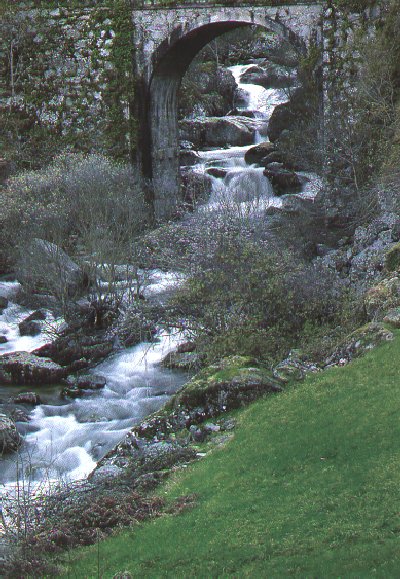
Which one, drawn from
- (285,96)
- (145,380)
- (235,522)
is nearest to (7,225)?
(145,380)

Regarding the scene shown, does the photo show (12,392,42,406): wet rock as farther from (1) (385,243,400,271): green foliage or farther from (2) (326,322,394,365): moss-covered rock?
(1) (385,243,400,271): green foliage

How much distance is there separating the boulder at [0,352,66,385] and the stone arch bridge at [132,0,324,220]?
1123cm

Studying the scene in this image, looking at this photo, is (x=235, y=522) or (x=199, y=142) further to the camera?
(x=199, y=142)

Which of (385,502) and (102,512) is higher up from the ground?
(385,502)

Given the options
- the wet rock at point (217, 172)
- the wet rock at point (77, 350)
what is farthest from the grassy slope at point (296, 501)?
the wet rock at point (217, 172)

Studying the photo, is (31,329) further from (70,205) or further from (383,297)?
(383,297)

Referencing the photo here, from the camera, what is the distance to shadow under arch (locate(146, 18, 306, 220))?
2934 centimetres

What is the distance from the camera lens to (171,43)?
28938 mm

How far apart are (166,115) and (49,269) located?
10.6 metres

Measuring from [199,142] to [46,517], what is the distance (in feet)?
107

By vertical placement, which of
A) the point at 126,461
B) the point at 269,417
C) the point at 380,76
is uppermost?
the point at 380,76

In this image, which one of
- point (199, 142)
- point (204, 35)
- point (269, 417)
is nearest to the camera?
point (269, 417)

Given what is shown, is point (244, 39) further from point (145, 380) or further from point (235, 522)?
point (235, 522)

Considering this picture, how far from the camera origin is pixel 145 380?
18.9 m
